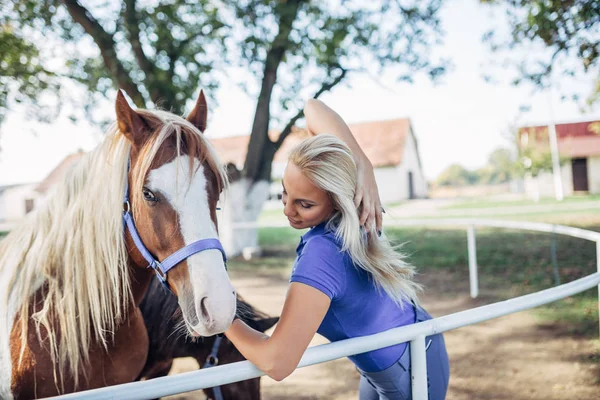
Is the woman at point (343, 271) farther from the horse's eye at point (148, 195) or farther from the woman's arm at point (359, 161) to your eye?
the horse's eye at point (148, 195)

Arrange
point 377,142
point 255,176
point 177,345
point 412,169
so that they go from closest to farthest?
1. point 177,345
2. point 255,176
3. point 377,142
4. point 412,169

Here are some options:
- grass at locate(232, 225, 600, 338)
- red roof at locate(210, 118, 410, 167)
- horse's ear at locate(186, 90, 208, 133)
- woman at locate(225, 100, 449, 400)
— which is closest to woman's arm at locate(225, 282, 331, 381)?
woman at locate(225, 100, 449, 400)

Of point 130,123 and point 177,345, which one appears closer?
point 130,123

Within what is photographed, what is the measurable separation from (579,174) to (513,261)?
91.5 feet

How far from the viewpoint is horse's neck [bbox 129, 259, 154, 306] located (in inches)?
62.0

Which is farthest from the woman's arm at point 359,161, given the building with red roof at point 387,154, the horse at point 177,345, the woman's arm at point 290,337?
the building with red roof at point 387,154

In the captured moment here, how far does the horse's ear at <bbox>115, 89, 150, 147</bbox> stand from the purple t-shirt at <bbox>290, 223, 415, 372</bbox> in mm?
704

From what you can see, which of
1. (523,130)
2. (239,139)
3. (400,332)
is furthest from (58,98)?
(523,130)

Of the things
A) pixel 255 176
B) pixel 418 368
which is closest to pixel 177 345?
pixel 418 368

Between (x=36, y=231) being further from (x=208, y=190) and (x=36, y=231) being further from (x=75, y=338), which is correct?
(x=208, y=190)

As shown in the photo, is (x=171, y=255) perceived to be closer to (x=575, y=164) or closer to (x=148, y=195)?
(x=148, y=195)

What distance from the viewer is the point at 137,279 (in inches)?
63.2

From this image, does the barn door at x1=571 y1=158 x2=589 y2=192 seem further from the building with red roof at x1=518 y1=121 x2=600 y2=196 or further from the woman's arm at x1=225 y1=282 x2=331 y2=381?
the woman's arm at x1=225 y1=282 x2=331 y2=381

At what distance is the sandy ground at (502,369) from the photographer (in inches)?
120
